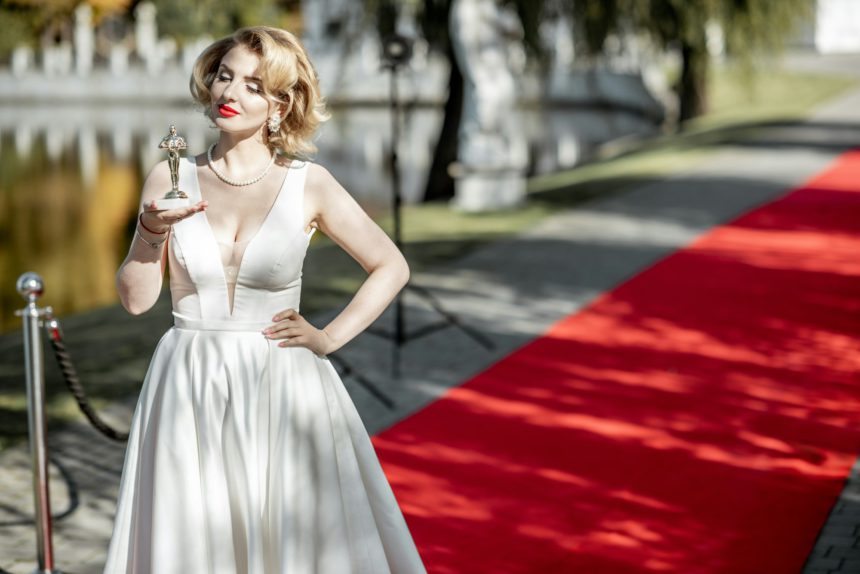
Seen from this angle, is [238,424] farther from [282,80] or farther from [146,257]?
[282,80]

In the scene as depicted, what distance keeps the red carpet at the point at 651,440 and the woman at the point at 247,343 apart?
5.67 ft

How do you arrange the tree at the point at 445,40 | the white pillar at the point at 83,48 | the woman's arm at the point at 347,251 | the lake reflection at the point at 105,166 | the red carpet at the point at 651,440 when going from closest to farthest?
the woman's arm at the point at 347,251, the red carpet at the point at 651,440, the lake reflection at the point at 105,166, the tree at the point at 445,40, the white pillar at the point at 83,48

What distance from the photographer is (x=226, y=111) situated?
3436 mm

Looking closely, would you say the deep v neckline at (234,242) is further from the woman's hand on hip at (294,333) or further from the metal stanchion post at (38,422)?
the metal stanchion post at (38,422)

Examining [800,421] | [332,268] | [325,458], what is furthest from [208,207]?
[332,268]

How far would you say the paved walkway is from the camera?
585cm

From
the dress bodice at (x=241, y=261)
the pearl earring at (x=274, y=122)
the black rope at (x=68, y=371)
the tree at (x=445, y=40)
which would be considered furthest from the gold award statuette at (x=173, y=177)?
the tree at (x=445, y=40)

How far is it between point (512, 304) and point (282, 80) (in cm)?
751

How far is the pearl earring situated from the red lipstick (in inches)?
3.7

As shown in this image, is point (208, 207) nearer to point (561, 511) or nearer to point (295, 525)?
point (295, 525)

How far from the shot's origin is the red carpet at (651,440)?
5449 millimetres

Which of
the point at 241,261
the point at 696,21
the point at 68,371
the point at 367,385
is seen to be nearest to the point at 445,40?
the point at 696,21

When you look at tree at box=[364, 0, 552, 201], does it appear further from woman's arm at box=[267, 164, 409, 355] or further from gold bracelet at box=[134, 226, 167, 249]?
gold bracelet at box=[134, 226, 167, 249]

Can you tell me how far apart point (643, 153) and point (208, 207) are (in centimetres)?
2125
